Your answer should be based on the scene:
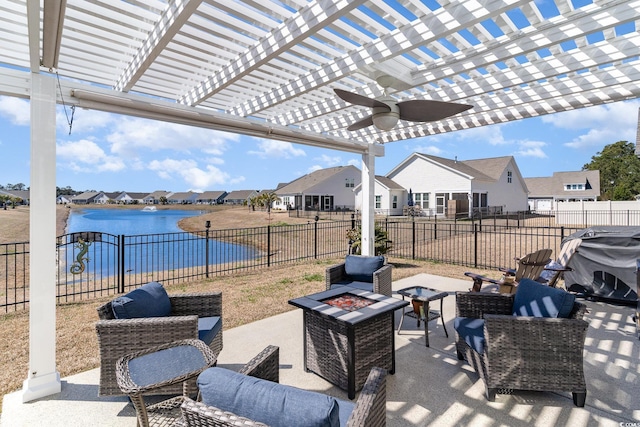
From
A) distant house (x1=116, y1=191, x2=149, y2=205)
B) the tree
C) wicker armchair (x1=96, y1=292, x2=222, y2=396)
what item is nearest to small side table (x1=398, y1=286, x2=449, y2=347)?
wicker armchair (x1=96, y1=292, x2=222, y2=396)

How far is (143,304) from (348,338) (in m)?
1.82

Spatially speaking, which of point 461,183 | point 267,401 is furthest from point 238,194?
point 267,401

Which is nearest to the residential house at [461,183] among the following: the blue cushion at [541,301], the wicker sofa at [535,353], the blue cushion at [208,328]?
the blue cushion at [541,301]

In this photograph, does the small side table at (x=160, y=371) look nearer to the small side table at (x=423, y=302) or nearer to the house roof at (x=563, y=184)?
the small side table at (x=423, y=302)

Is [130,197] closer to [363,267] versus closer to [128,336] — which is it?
[363,267]

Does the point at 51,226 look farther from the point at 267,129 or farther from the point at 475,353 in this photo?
the point at 475,353

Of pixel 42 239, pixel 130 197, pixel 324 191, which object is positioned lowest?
pixel 42 239

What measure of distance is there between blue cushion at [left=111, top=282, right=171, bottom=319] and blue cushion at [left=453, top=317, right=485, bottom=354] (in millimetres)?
2807

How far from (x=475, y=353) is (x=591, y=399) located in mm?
918

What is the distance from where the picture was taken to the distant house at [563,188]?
32531mm

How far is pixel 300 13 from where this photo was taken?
2670 millimetres

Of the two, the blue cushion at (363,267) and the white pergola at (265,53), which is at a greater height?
the white pergola at (265,53)

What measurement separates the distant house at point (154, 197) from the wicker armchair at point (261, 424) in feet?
270

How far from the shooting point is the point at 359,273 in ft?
16.6
